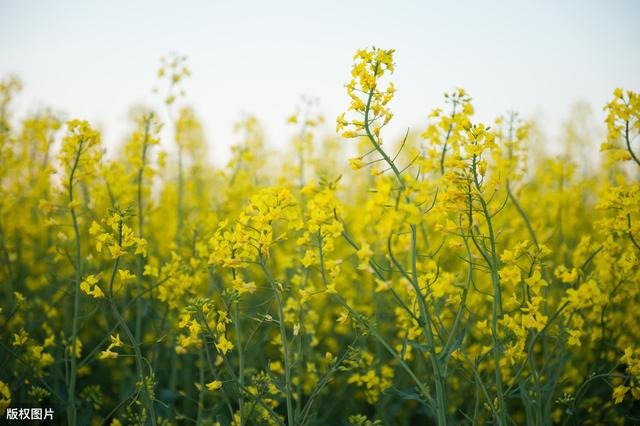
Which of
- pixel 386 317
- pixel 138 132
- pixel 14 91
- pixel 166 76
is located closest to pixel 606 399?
pixel 386 317

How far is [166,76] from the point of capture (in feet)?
14.8

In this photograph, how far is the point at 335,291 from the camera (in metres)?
2.26

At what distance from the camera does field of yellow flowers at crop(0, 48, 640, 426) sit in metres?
2.32

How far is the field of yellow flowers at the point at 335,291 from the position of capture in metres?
2.32

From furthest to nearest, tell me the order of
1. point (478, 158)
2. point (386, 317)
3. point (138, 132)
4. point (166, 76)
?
point (386, 317), point (166, 76), point (138, 132), point (478, 158)

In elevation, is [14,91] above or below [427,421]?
above

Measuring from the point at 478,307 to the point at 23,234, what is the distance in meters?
5.24

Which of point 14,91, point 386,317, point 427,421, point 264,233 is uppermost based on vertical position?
point 14,91

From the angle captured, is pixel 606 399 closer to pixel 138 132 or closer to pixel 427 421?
pixel 427 421

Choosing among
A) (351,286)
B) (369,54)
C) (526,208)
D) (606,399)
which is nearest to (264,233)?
(369,54)

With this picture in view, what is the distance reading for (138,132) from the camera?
397 cm

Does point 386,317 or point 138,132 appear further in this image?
point 386,317

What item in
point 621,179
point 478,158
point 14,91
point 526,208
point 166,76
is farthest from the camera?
point 526,208

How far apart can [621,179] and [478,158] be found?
1.53m
